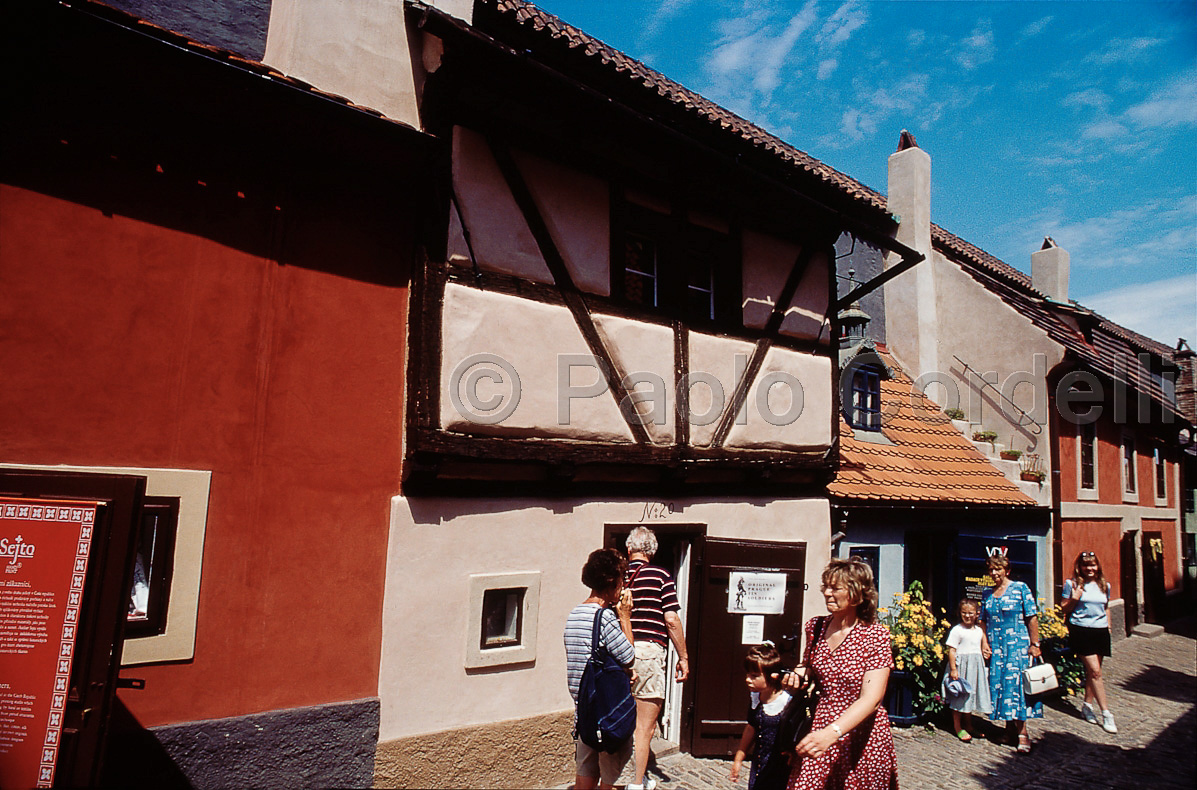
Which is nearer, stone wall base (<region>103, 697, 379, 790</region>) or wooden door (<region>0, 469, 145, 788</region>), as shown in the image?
wooden door (<region>0, 469, 145, 788</region>)

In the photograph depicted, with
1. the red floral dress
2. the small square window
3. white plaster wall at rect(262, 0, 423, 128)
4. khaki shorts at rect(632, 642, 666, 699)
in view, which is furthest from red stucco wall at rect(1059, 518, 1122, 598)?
white plaster wall at rect(262, 0, 423, 128)

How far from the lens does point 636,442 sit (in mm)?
6434

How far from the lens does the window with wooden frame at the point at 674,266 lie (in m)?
6.63

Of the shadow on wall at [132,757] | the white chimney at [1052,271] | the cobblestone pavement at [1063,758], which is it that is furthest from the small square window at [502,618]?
the white chimney at [1052,271]

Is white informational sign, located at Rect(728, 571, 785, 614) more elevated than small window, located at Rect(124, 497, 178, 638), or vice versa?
small window, located at Rect(124, 497, 178, 638)

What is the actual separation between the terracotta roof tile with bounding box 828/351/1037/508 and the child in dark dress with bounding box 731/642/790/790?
4631 mm

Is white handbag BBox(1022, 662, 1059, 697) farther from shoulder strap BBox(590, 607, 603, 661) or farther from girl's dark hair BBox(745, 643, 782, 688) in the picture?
shoulder strap BBox(590, 607, 603, 661)

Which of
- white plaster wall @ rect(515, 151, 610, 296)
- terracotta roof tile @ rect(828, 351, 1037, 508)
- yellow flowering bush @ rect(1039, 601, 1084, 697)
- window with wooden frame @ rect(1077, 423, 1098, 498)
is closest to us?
white plaster wall @ rect(515, 151, 610, 296)

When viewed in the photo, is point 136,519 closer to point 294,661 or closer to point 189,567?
point 189,567

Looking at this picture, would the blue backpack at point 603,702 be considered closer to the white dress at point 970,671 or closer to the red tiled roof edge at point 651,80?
the red tiled roof edge at point 651,80

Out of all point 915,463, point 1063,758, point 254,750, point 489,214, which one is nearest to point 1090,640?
point 1063,758

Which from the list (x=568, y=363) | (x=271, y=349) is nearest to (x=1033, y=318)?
(x=568, y=363)

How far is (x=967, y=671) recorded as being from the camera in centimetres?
741

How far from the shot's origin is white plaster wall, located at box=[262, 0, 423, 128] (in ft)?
16.9
